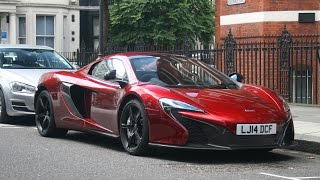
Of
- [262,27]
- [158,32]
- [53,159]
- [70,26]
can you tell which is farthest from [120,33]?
[53,159]

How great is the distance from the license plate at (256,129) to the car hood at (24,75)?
5.12 metres

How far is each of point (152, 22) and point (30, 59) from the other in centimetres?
1830

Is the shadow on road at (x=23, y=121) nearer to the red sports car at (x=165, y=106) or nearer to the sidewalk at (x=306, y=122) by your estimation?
the red sports car at (x=165, y=106)

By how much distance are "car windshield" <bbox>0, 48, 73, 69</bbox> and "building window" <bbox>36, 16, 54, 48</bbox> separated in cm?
2381

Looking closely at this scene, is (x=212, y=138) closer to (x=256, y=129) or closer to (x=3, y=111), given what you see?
(x=256, y=129)

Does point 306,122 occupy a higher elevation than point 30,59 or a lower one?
lower

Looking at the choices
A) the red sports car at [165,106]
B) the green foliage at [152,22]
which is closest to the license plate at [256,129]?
the red sports car at [165,106]

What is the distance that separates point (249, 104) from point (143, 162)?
1.50m

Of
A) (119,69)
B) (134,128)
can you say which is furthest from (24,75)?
(134,128)

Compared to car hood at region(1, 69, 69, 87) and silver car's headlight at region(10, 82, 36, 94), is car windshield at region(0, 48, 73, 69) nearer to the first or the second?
car hood at region(1, 69, 69, 87)

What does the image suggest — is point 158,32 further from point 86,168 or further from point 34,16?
point 86,168

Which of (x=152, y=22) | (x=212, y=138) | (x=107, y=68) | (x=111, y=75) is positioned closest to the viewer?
(x=212, y=138)

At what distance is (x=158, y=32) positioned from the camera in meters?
29.9

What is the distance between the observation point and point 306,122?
10.1 metres
